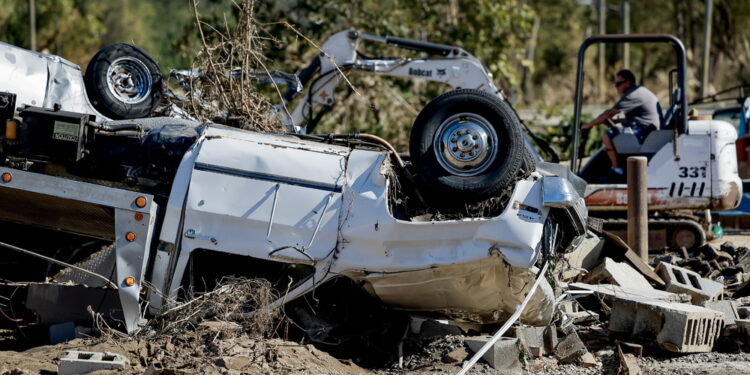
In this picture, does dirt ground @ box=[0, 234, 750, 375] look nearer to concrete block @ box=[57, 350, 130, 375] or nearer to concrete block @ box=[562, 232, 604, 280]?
concrete block @ box=[57, 350, 130, 375]

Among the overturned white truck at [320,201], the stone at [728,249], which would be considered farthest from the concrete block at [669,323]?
the stone at [728,249]

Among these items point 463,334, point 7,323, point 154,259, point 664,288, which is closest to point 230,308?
point 154,259

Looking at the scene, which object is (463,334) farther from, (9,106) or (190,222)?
(9,106)

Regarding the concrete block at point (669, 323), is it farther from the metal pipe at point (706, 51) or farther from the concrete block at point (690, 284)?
the metal pipe at point (706, 51)

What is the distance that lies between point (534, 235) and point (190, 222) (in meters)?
2.27

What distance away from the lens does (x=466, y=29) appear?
18.4m

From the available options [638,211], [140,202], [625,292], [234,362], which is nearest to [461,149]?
[234,362]

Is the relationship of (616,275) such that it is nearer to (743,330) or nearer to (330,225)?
(743,330)

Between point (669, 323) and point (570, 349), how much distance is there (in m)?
0.78

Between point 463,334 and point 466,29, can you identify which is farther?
point 466,29

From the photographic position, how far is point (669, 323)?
7.25 meters

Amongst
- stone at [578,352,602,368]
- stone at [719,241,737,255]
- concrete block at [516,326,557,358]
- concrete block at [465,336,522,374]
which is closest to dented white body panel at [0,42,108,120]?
concrete block at [465,336,522,374]

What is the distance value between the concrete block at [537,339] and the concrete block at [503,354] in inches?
4.5

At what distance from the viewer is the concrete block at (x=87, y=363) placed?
6.05 m
